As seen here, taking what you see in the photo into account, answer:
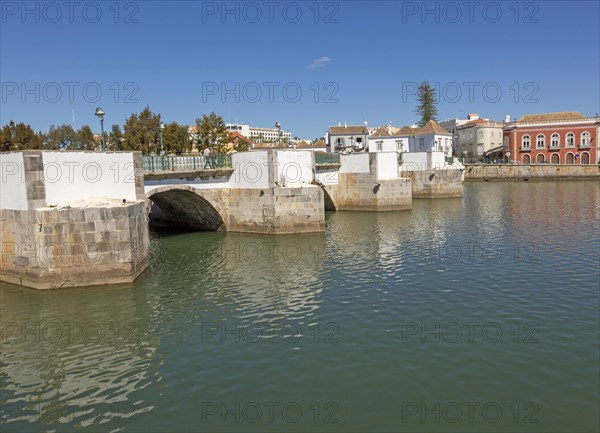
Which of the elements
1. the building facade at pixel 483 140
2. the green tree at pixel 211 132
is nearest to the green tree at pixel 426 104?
the building facade at pixel 483 140

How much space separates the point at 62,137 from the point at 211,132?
27.0 meters

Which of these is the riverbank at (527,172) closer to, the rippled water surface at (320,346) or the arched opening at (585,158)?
the arched opening at (585,158)

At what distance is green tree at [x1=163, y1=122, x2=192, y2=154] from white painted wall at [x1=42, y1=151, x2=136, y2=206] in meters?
33.9

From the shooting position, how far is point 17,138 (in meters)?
48.7

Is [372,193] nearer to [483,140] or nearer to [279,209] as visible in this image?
[279,209]

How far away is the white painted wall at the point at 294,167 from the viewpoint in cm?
2870

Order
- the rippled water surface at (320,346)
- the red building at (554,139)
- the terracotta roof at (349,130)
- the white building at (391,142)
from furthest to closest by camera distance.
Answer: the red building at (554,139)
the terracotta roof at (349,130)
the white building at (391,142)
the rippled water surface at (320,346)

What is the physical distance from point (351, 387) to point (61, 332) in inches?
338

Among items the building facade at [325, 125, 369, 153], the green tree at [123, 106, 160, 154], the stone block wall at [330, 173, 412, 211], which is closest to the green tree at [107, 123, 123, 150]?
the green tree at [123, 106, 160, 154]

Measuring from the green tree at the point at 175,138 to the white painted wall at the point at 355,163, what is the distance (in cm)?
2068

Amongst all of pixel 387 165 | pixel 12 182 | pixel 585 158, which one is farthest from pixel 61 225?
pixel 585 158

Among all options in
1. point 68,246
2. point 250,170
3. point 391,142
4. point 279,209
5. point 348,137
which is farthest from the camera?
point 348,137

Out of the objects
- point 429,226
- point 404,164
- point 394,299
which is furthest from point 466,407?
point 404,164

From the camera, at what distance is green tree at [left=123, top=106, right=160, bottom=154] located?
161ft
